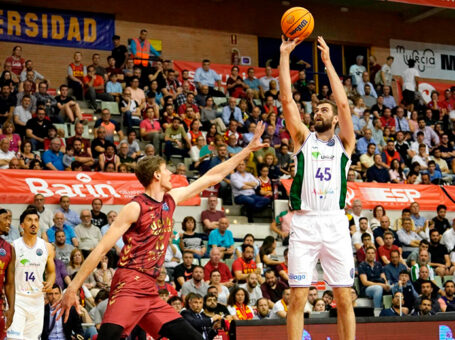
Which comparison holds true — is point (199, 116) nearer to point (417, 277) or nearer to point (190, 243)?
point (190, 243)

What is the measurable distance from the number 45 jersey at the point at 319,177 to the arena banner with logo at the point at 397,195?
9.73m

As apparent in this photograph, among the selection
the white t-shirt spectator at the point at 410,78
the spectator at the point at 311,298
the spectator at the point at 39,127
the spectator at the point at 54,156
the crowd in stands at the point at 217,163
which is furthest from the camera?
the white t-shirt spectator at the point at 410,78

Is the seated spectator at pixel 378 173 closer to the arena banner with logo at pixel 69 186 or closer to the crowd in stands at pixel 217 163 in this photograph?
the crowd in stands at pixel 217 163

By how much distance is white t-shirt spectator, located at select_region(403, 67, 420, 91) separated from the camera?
25.5 metres

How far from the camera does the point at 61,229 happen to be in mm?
13586

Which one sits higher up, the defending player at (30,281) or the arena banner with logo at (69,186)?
the arena banner with logo at (69,186)

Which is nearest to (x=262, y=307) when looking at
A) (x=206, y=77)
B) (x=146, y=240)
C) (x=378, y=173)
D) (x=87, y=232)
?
(x=87, y=232)

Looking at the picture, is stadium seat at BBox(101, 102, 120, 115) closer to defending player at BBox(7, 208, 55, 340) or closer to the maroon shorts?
defending player at BBox(7, 208, 55, 340)

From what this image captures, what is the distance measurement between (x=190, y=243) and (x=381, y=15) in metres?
16.4

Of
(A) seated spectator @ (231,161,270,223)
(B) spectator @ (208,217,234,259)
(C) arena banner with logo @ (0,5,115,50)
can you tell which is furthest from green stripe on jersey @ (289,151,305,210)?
(C) arena banner with logo @ (0,5,115,50)

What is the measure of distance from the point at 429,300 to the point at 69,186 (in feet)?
23.6

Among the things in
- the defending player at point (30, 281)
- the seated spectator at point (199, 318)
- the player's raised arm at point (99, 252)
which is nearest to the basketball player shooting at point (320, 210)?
the player's raised arm at point (99, 252)

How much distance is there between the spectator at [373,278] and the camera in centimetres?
1437

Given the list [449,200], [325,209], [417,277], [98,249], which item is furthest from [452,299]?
[98,249]
